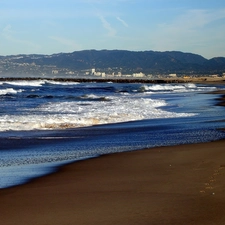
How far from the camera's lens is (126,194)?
7422 millimetres

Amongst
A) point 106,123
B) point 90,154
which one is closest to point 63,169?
point 90,154

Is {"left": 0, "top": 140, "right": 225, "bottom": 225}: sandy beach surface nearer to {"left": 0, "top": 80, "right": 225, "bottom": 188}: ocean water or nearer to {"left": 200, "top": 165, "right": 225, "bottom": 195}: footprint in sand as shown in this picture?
{"left": 200, "top": 165, "right": 225, "bottom": 195}: footprint in sand

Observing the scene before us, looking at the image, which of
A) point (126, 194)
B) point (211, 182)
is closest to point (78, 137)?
point (211, 182)

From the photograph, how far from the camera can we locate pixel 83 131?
55.7 feet

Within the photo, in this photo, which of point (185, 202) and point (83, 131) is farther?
point (83, 131)

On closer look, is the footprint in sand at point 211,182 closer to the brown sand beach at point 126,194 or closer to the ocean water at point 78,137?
the brown sand beach at point 126,194

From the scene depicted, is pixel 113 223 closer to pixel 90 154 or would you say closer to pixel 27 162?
pixel 27 162

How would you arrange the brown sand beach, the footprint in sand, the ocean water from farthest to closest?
the ocean water → the footprint in sand → the brown sand beach

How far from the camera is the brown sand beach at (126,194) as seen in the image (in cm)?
616

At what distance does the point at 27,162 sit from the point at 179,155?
341cm

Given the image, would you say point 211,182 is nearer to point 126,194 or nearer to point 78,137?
point 126,194

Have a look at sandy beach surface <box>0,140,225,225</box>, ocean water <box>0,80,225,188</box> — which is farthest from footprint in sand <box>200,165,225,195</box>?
ocean water <box>0,80,225,188</box>

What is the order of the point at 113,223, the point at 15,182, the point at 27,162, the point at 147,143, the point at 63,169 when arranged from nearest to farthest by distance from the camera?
the point at 113,223 → the point at 15,182 → the point at 63,169 → the point at 27,162 → the point at 147,143

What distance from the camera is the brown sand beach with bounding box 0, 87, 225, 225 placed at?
616cm
